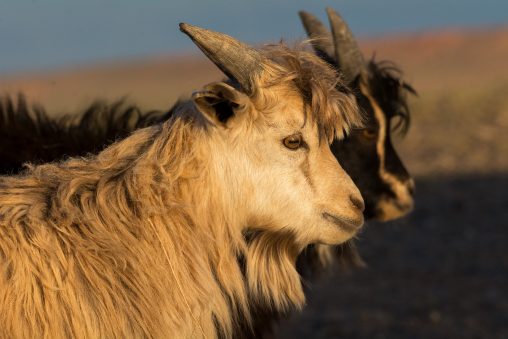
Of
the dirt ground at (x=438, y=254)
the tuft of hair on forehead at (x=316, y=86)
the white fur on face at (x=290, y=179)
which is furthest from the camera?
the dirt ground at (x=438, y=254)

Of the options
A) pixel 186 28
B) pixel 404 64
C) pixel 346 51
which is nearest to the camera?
pixel 186 28

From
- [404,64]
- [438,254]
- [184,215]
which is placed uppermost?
[184,215]

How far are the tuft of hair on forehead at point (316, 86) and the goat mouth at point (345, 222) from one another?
1.24 feet

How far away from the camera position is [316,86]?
5227mm

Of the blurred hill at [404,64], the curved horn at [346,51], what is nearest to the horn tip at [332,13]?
the curved horn at [346,51]

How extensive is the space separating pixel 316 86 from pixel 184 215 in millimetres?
891

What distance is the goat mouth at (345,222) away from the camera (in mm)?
5152

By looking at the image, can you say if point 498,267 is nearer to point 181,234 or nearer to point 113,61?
point 181,234

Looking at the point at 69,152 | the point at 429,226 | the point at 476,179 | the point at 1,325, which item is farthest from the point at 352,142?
the point at 476,179

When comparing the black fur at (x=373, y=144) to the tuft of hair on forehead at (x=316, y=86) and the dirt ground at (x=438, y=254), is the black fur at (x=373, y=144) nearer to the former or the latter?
the dirt ground at (x=438, y=254)

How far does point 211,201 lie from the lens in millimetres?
5078

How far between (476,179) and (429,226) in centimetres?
296

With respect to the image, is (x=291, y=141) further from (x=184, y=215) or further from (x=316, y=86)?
(x=184, y=215)

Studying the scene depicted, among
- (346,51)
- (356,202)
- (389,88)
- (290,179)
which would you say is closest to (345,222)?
(356,202)
